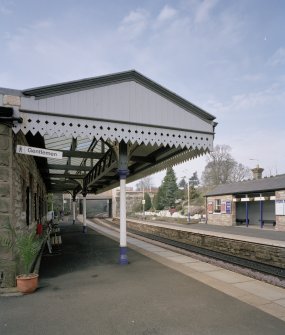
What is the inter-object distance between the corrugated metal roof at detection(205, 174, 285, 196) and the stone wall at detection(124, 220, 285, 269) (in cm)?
999

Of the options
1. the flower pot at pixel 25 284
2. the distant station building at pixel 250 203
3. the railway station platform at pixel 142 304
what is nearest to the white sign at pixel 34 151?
the flower pot at pixel 25 284

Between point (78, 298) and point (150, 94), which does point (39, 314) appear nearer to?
point (78, 298)

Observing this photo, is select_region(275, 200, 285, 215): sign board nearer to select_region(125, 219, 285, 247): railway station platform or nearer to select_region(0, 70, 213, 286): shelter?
select_region(125, 219, 285, 247): railway station platform

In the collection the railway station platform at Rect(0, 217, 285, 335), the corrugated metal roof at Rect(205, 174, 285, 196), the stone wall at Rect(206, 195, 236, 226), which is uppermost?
the corrugated metal roof at Rect(205, 174, 285, 196)

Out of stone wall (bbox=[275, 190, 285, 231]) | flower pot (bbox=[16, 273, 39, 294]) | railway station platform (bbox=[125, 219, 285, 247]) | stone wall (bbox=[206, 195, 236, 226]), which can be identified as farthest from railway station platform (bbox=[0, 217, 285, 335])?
stone wall (bbox=[206, 195, 236, 226])

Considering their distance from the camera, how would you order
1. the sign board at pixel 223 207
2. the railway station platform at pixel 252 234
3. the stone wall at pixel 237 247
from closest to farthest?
1. the stone wall at pixel 237 247
2. the railway station platform at pixel 252 234
3. the sign board at pixel 223 207

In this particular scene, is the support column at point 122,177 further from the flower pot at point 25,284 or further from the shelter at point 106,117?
the flower pot at point 25,284

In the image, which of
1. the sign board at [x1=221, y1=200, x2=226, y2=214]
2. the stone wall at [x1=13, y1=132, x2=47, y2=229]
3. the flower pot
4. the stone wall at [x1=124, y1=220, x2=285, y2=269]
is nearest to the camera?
the flower pot

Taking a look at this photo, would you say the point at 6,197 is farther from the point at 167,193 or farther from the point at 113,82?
the point at 167,193

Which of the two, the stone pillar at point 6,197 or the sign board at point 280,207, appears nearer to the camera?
the stone pillar at point 6,197

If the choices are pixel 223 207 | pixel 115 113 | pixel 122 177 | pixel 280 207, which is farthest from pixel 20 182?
pixel 223 207

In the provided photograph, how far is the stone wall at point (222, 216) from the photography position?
90.8 ft

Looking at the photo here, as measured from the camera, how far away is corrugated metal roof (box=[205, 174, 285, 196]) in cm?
2306

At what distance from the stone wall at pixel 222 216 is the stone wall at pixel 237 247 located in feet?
39.6
